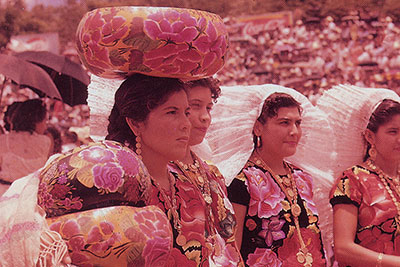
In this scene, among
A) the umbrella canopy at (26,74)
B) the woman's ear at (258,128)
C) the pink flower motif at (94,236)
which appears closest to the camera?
the pink flower motif at (94,236)

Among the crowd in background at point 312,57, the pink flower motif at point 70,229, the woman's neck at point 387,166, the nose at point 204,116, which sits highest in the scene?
Result: the pink flower motif at point 70,229

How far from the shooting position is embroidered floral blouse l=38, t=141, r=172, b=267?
148 centimetres

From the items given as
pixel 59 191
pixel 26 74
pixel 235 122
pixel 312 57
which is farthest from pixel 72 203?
pixel 312 57

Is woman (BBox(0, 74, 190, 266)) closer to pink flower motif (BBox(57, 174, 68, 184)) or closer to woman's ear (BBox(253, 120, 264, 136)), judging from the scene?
pink flower motif (BBox(57, 174, 68, 184))

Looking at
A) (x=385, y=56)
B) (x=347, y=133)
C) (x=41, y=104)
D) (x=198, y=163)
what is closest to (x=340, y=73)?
(x=385, y=56)

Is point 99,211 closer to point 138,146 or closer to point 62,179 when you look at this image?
point 62,179

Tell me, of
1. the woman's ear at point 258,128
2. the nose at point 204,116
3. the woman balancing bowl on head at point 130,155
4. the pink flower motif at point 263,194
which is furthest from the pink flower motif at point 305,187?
the woman balancing bowl on head at point 130,155

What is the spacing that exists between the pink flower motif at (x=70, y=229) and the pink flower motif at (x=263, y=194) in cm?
155

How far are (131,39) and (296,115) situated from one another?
4.62 feet

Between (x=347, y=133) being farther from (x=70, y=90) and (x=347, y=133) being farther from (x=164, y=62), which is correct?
(x=70, y=90)

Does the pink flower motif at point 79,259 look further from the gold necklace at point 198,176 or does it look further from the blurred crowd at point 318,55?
the blurred crowd at point 318,55

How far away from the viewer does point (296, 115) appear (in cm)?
315

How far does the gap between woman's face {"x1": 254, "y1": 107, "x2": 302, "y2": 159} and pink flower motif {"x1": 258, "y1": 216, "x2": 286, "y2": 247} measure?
1.03 ft

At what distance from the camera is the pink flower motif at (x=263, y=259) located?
2902 mm
